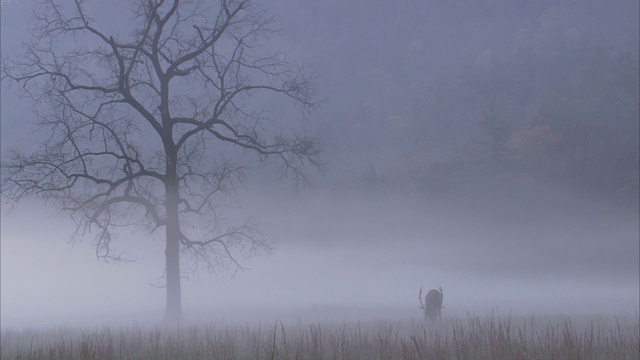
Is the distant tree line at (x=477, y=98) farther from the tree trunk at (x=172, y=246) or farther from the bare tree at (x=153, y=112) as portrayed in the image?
the tree trunk at (x=172, y=246)

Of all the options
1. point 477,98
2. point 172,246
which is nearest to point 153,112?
point 172,246

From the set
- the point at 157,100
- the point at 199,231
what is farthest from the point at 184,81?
the point at 199,231

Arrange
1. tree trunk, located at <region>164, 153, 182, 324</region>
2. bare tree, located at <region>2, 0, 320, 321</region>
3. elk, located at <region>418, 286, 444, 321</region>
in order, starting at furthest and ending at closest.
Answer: tree trunk, located at <region>164, 153, 182, 324</region> < bare tree, located at <region>2, 0, 320, 321</region> < elk, located at <region>418, 286, 444, 321</region>

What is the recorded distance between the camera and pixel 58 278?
4631 cm

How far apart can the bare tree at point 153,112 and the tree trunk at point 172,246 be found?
3cm

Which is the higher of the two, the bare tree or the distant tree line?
the distant tree line

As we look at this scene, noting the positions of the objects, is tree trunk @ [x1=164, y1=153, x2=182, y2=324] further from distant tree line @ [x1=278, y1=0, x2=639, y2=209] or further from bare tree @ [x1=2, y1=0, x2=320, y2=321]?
distant tree line @ [x1=278, y1=0, x2=639, y2=209]

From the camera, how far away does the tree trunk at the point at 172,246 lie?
20688 millimetres

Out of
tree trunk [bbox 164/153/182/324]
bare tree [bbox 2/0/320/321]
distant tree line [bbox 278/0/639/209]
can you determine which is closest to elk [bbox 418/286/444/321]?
bare tree [bbox 2/0/320/321]

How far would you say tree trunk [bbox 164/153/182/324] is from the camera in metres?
20.7

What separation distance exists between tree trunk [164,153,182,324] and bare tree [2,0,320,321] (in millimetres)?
31

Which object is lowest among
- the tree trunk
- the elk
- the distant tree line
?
the elk

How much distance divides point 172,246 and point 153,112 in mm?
3595

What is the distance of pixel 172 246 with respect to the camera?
21328 millimetres
